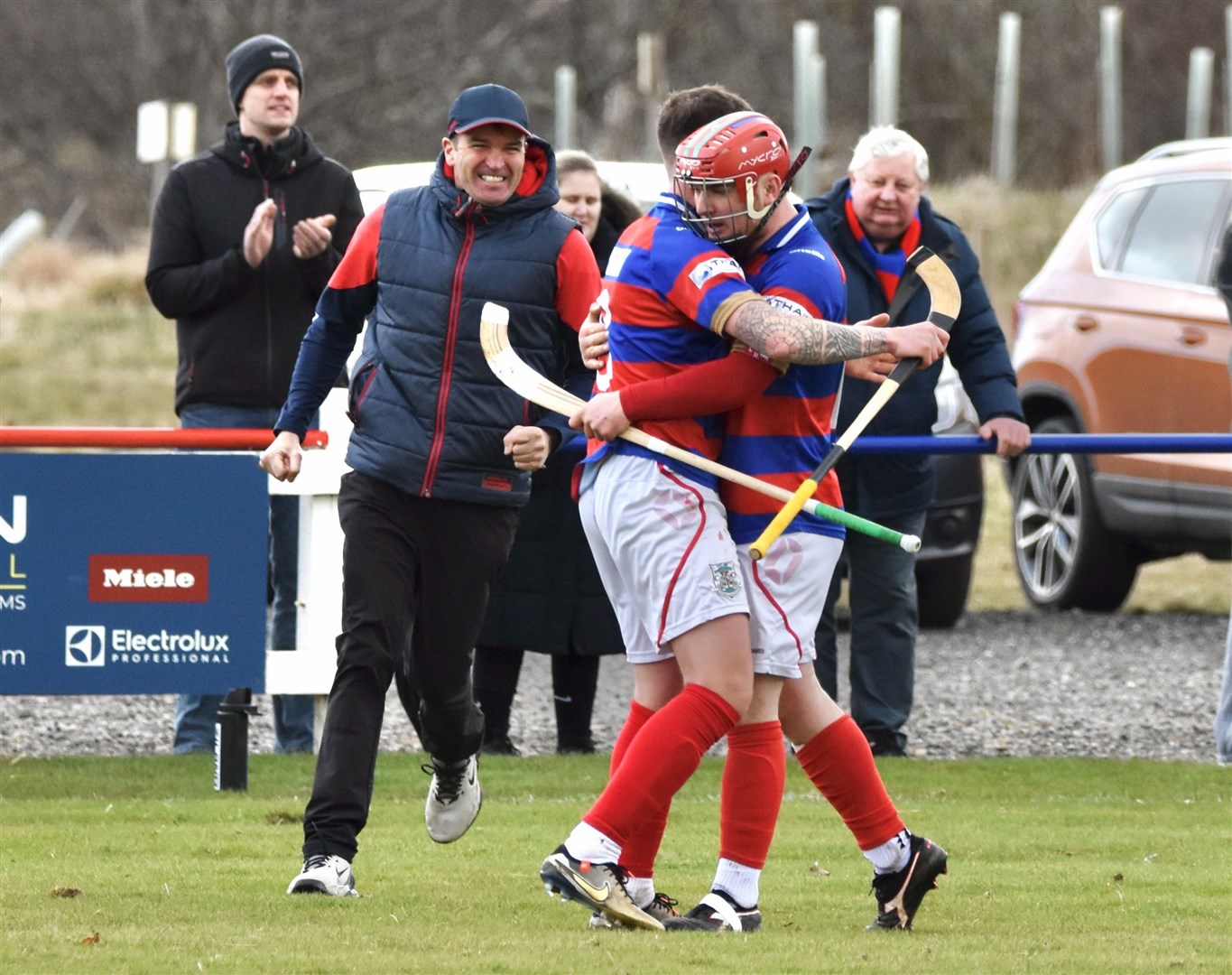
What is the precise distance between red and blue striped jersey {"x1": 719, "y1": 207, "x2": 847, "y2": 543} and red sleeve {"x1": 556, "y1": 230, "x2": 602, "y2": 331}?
0.74 metres

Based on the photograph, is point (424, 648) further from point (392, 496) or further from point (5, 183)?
point (5, 183)

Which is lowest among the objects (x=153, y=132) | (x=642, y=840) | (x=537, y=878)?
(x=537, y=878)

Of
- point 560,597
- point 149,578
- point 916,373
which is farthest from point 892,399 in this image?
point 149,578

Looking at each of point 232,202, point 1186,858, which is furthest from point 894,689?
point 232,202

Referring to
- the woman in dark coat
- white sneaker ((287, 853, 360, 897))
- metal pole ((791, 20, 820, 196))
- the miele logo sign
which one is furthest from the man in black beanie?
metal pole ((791, 20, 820, 196))

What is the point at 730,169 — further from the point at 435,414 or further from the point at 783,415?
the point at 435,414

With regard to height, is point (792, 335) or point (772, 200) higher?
point (772, 200)

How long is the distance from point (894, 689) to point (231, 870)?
3176mm

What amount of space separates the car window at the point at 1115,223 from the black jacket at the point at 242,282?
17.5 ft

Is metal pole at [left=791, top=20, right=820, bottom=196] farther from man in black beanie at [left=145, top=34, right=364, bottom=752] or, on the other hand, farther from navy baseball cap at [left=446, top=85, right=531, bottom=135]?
navy baseball cap at [left=446, top=85, right=531, bottom=135]

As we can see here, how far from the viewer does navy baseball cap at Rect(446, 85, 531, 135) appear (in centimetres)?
618

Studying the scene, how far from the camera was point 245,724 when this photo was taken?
322 inches

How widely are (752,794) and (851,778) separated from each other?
0.23 meters

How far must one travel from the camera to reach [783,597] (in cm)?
566
